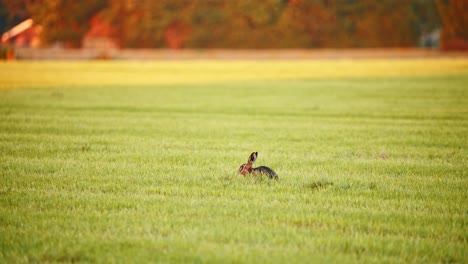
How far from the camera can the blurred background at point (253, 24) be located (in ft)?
247

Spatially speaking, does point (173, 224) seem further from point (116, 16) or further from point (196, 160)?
point (116, 16)

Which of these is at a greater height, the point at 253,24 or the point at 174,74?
the point at 253,24

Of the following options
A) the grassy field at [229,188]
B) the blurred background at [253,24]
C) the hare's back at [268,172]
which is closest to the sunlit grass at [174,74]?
the grassy field at [229,188]

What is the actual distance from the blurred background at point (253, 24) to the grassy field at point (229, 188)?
60.6 m

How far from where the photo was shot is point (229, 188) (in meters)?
7.43

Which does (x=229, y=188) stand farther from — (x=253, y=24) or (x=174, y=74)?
(x=253, y=24)

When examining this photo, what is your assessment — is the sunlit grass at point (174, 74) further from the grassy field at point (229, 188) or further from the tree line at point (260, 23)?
the tree line at point (260, 23)

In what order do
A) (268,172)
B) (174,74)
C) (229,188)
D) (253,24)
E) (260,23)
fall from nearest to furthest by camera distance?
(229,188), (268,172), (174,74), (260,23), (253,24)

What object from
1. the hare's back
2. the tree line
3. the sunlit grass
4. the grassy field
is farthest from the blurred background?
the hare's back

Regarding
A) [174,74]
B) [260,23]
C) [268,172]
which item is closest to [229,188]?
[268,172]

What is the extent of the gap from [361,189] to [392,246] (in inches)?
85.6

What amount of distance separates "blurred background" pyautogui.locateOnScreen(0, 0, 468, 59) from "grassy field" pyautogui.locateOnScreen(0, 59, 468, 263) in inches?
2385

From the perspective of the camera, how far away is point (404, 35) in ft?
247

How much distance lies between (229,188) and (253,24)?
231 ft
